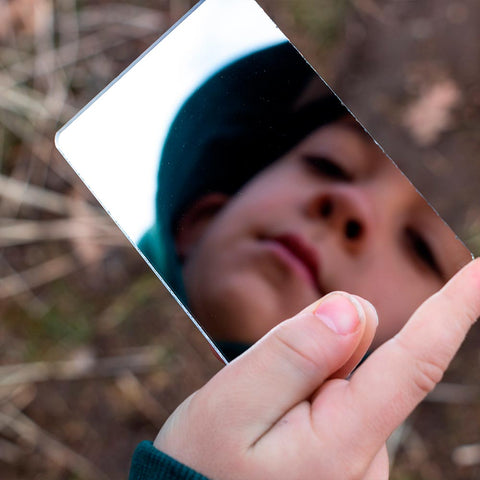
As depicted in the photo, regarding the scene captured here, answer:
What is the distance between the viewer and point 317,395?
659 mm

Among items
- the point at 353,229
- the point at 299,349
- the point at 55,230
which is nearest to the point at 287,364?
the point at 299,349

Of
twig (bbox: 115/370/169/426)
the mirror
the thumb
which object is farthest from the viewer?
twig (bbox: 115/370/169/426)

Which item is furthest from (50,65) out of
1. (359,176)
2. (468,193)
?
(468,193)

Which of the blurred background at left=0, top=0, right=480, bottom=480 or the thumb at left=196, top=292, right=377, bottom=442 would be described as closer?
the thumb at left=196, top=292, right=377, bottom=442

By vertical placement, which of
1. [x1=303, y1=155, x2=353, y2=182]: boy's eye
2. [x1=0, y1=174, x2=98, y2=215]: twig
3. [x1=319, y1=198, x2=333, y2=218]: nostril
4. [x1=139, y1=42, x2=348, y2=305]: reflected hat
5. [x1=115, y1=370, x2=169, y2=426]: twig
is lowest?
[x1=115, y1=370, x2=169, y2=426]: twig

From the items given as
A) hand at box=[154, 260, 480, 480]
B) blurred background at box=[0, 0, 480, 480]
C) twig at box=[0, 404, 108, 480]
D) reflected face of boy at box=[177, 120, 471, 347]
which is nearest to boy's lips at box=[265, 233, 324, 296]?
reflected face of boy at box=[177, 120, 471, 347]

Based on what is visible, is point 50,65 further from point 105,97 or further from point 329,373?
point 329,373

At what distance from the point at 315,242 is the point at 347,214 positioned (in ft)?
0.20

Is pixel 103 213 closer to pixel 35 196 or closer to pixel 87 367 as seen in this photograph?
pixel 35 196

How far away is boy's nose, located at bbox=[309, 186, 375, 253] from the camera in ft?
2.55

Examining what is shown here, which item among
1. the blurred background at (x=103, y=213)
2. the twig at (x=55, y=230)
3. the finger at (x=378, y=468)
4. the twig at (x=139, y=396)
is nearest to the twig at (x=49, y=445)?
the blurred background at (x=103, y=213)

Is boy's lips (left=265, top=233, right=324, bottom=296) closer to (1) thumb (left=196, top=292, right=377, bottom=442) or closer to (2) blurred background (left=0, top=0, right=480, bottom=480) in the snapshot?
(1) thumb (left=196, top=292, right=377, bottom=442)

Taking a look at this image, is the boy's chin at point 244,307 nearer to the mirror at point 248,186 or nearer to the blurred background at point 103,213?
the mirror at point 248,186

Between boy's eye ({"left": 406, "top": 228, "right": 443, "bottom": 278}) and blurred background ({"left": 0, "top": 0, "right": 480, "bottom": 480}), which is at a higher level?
blurred background ({"left": 0, "top": 0, "right": 480, "bottom": 480})
